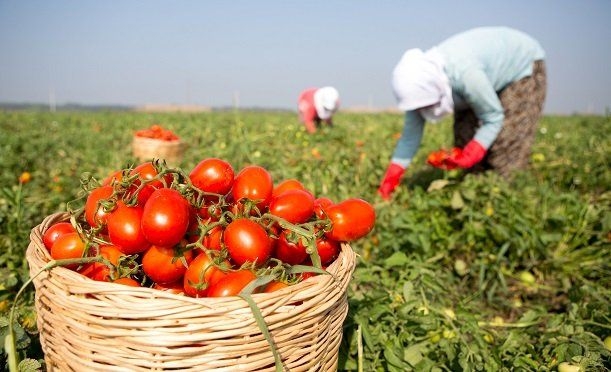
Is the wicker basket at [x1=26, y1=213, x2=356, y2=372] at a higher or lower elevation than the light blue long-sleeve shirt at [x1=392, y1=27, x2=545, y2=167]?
lower

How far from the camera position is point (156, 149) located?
4.79 metres

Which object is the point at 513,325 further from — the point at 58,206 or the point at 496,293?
the point at 58,206

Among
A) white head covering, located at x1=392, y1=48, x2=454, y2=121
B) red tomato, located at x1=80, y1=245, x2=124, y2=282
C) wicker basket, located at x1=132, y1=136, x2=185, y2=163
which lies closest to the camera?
red tomato, located at x1=80, y1=245, x2=124, y2=282

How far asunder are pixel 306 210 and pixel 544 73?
3.68 m

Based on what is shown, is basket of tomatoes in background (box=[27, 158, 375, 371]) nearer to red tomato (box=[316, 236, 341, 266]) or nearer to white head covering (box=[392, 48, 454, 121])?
red tomato (box=[316, 236, 341, 266])

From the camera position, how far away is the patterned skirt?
12.9 ft

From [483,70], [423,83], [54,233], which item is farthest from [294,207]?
[483,70]

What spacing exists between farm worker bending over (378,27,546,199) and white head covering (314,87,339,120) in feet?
11.3

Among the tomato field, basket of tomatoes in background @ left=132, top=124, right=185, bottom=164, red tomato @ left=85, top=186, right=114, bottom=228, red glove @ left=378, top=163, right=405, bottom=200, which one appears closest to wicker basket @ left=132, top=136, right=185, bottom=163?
basket of tomatoes in background @ left=132, top=124, right=185, bottom=164

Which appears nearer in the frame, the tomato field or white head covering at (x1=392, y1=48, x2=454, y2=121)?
the tomato field

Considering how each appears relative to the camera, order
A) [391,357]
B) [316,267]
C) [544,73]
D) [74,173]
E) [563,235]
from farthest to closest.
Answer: [74,173] → [544,73] → [563,235] → [391,357] → [316,267]

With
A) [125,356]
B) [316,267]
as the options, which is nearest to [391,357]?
[316,267]

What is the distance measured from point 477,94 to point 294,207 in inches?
104

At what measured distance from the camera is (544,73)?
408 cm
